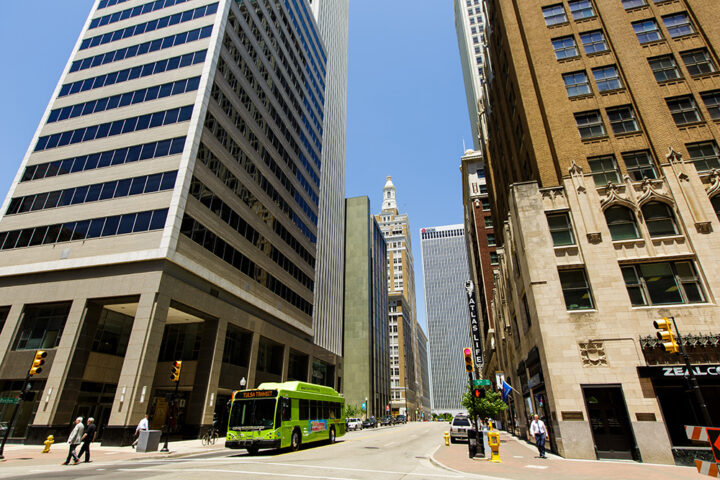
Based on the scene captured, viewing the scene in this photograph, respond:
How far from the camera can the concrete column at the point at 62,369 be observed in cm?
2450

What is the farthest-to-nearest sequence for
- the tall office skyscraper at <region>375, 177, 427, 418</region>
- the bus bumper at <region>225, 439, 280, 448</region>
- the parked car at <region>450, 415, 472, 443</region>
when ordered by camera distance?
the tall office skyscraper at <region>375, 177, 427, 418</region> → the parked car at <region>450, 415, 472, 443</region> → the bus bumper at <region>225, 439, 280, 448</region>

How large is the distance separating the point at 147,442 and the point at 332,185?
187 ft

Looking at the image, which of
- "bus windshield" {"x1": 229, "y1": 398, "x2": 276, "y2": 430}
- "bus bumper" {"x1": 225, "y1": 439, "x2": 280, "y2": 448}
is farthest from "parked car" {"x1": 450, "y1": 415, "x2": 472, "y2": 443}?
"bus windshield" {"x1": 229, "y1": 398, "x2": 276, "y2": 430}

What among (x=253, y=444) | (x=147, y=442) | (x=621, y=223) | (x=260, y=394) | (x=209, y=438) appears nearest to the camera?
(x=253, y=444)

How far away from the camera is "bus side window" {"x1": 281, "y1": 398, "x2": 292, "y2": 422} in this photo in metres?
19.2

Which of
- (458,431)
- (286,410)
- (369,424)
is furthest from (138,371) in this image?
(369,424)

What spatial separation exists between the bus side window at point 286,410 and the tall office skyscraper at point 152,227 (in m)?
11.6

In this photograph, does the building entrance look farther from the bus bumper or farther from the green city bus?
the bus bumper

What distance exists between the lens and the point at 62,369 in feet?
84.0

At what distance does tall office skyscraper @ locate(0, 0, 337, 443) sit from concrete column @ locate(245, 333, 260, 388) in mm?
158

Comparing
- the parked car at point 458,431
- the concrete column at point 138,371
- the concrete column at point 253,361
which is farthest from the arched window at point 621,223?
the concrete column at point 253,361

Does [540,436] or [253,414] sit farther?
[253,414]

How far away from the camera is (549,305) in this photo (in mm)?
20109

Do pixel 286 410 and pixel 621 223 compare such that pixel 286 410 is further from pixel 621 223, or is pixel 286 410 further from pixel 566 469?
pixel 621 223
